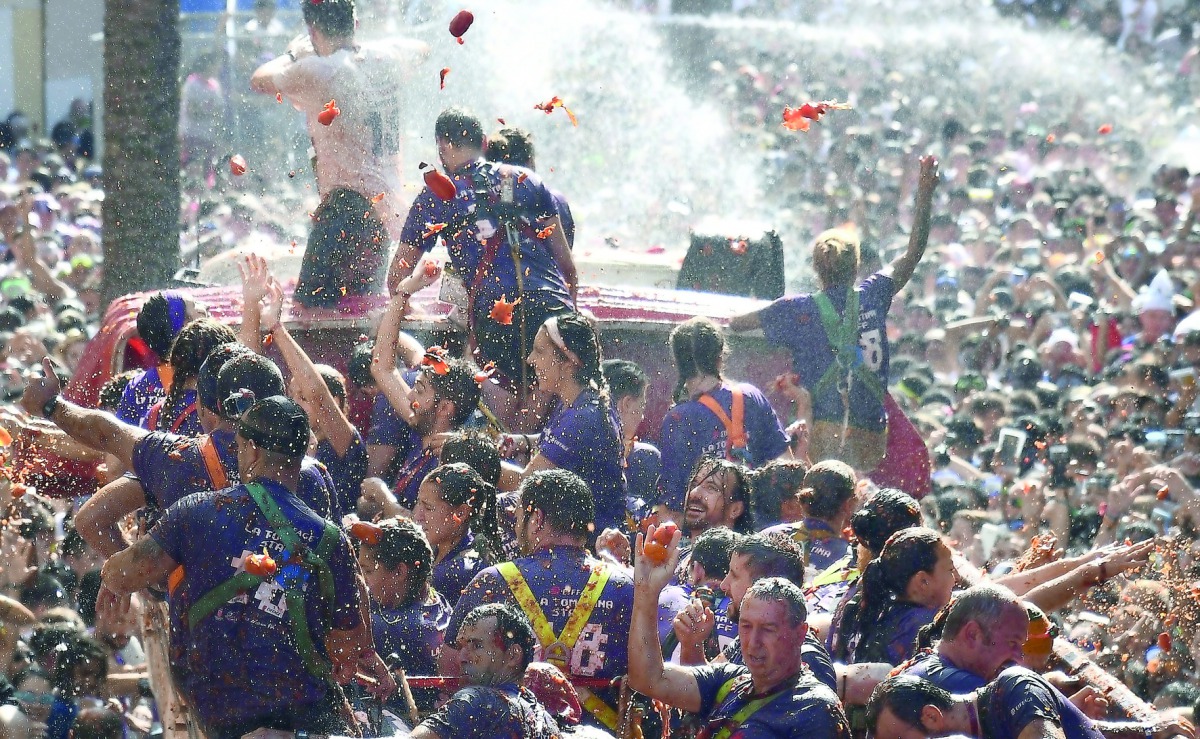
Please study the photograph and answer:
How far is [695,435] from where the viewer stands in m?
6.99

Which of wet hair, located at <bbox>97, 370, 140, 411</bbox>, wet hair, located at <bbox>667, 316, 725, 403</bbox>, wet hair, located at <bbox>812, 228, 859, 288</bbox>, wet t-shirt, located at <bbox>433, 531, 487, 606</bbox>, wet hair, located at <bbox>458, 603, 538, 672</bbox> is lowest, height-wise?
wet t-shirt, located at <bbox>433, 531, 487, 606</bbox>

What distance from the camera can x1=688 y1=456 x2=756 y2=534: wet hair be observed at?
6219 mm

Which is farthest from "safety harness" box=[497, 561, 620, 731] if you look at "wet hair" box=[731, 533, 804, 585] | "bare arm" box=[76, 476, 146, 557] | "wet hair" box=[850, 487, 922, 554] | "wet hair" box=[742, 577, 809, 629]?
"bare arm" box=[76, 476, 146, 557]

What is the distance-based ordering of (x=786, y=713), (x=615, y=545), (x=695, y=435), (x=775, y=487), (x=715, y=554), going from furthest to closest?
(x=695, y=435), (x=775, y=487), (x=615, y=545), (x=715, y=554), (x=786, y=713)

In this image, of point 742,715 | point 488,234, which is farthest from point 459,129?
point 742,715

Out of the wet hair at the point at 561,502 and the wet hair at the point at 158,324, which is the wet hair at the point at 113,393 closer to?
the wet hair at the point at 158,324

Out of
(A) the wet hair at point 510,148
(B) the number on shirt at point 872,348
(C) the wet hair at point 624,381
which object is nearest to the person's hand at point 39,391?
(C) the wet hair at point 624,381

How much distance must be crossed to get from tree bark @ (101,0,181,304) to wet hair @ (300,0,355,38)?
326 cm

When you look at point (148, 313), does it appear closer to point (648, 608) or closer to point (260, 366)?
point (260, 366)

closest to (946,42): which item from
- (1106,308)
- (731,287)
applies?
(1106,308)

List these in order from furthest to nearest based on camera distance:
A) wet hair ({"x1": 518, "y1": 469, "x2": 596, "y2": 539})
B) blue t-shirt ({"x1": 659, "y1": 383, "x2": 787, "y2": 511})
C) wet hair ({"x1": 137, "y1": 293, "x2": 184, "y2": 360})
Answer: blue t-shirt ({"x1": 659, "y1": 383, "x2": 787, "y2": 511}), wet hair ({"x1": 137, "y1": 293, "x2": 184, "y2": 360}), wet hair ({"x1": 518, "y1": 469, "x2": 596, "y2": 539})

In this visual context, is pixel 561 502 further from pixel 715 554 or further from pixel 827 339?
pixel 827 339

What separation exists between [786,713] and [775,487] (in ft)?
7.90

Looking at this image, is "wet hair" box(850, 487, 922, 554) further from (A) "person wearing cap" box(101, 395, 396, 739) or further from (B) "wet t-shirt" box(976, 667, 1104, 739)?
(A) "person wearing cap" box(101, 395, 396, 739)
